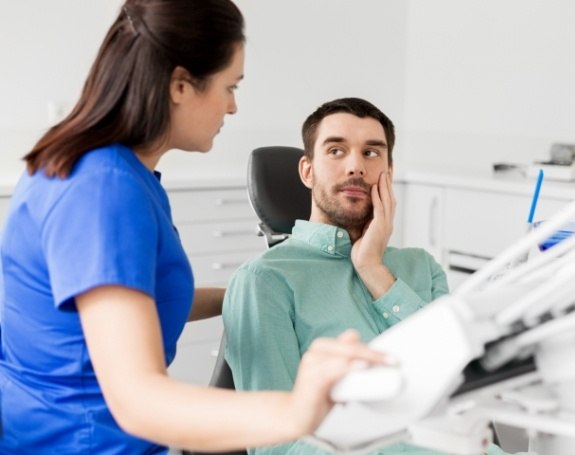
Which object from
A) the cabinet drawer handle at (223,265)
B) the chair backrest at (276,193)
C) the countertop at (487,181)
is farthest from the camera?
the cabinet drawer handle at (223,265)

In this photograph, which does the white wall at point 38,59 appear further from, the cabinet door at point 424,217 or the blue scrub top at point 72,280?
the blue scrub top at point 72,280

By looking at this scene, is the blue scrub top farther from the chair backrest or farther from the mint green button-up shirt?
the chair backrest

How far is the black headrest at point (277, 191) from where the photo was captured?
226cm

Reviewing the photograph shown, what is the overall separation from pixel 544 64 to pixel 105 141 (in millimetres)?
3100

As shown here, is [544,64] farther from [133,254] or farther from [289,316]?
[133,254]

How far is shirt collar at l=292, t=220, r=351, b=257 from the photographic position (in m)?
1.93

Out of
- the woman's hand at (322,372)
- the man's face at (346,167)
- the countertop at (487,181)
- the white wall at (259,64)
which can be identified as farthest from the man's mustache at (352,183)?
the white wall at (259,64)

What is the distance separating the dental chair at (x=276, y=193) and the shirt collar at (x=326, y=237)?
30 centimetres

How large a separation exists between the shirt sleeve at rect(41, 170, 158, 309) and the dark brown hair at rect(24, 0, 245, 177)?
71 millimetres

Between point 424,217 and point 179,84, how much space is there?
288cm

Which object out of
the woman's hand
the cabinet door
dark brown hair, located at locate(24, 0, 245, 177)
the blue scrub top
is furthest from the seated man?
the cabinet door

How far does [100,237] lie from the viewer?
3.54 feet

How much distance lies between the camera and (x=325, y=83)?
174 inches

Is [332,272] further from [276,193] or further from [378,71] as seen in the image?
[378,71]
